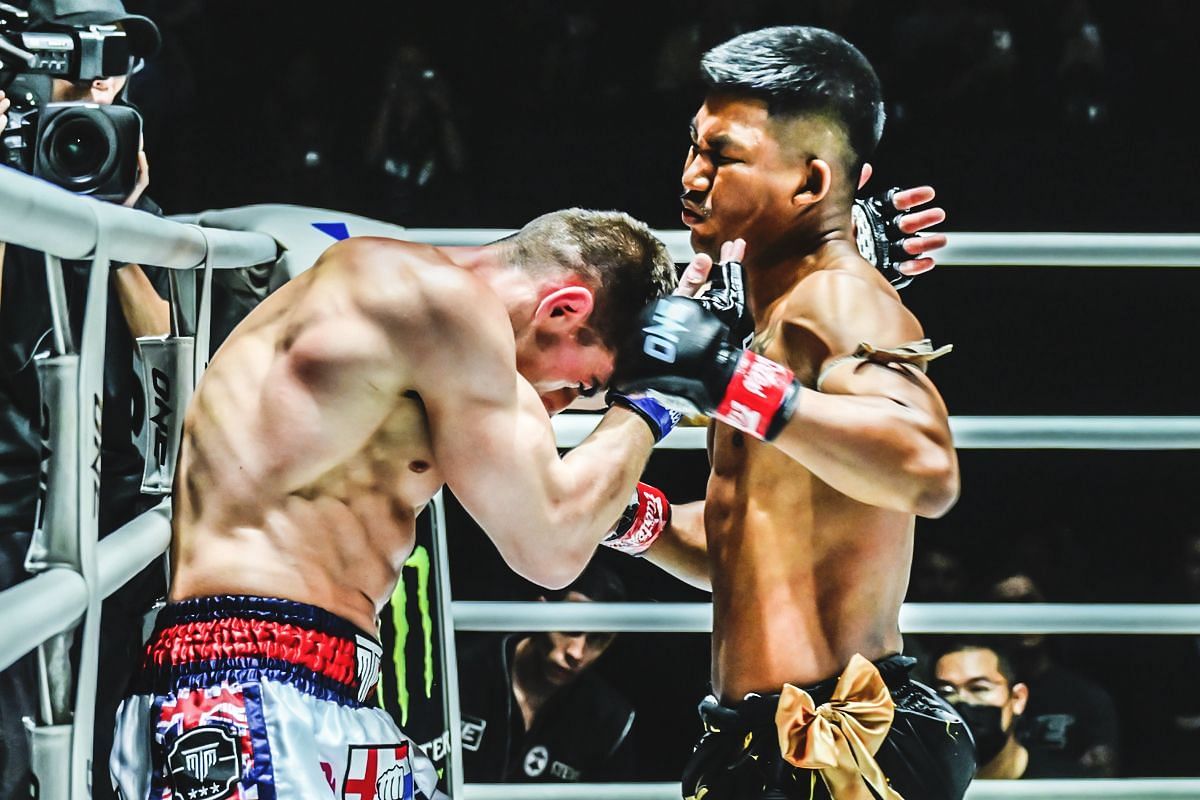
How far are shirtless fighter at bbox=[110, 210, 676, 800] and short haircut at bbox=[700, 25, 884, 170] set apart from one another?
508 mm

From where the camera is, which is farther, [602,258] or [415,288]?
[602,258]

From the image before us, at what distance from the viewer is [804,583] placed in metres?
1.66

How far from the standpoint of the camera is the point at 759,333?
5.99 ft

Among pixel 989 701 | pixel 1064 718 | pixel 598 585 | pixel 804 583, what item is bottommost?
pixel 1064 718

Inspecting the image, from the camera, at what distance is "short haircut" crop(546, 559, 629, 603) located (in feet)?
10.5

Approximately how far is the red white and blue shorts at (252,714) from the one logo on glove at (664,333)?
451 millimetres

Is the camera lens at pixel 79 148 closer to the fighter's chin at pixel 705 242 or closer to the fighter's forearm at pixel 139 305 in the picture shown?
the fighter's forearm at pixel 139 305

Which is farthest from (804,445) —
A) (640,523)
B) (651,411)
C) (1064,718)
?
(1064,718)

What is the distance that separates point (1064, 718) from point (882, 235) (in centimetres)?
205

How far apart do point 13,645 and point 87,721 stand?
19 cm

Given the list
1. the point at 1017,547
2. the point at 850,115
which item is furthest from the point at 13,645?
the point at 1017,547

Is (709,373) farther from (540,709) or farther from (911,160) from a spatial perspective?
(911,160)

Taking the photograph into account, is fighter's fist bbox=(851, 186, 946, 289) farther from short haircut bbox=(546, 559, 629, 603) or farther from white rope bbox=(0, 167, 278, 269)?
short haircut bbox=(546, 559, 629, 603)

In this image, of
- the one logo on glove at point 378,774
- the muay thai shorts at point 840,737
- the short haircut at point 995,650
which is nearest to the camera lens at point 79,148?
the one logo on glove at point 378,774
